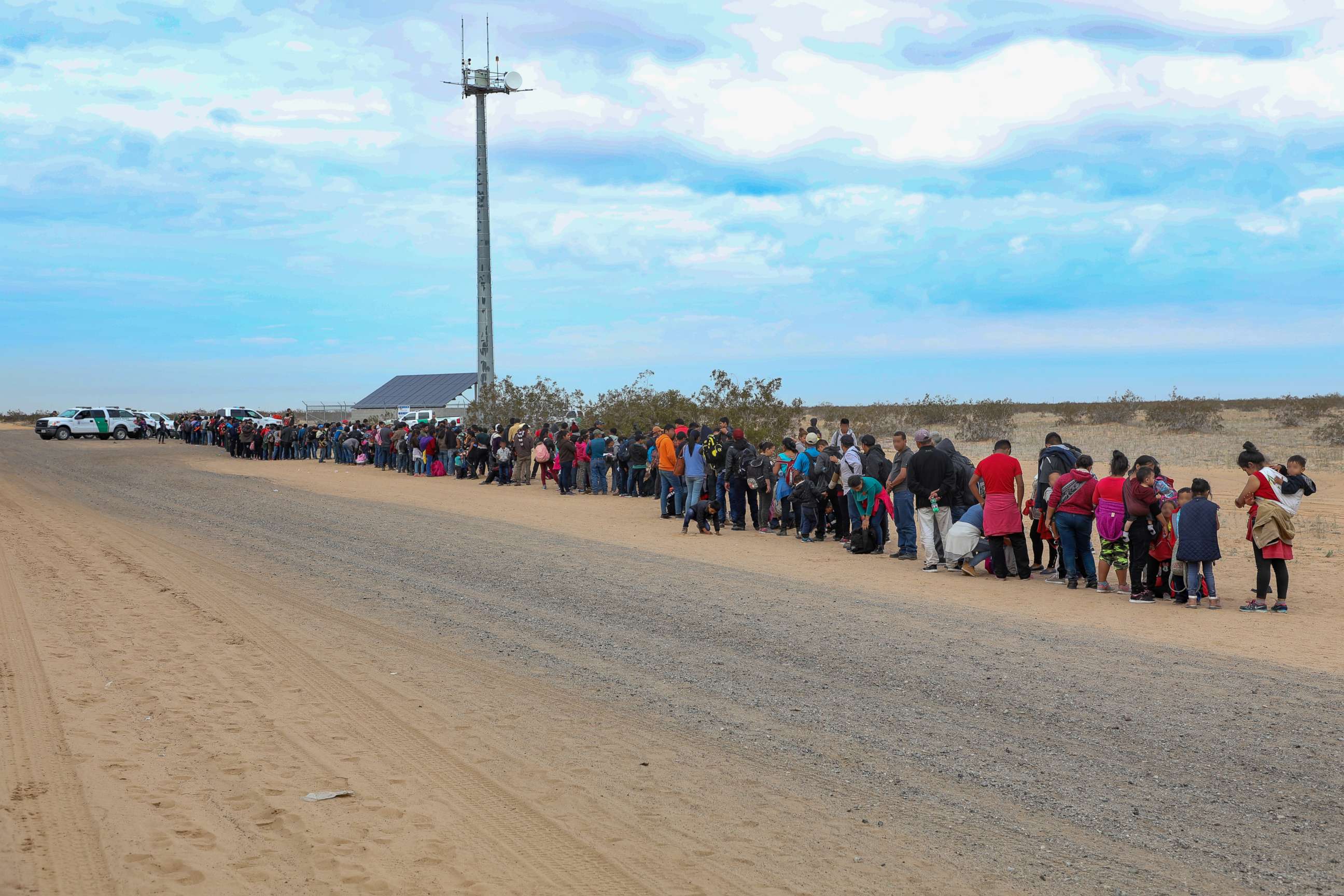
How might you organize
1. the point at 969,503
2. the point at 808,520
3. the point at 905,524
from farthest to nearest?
the point at 808,520 < the point at 905,524 < the point at 969,503

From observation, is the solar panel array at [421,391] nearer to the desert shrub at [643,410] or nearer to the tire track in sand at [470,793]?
the desert shrub at [643,410]

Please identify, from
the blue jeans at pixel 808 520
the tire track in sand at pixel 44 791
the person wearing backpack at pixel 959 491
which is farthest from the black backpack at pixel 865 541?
the tire track in sand at pixel 44 791

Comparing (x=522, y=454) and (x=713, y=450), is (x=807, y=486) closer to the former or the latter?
(x=713, y=450)

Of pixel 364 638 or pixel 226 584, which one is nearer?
pixel 364 638

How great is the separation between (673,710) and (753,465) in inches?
426

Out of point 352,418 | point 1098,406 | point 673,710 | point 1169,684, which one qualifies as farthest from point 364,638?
point 352,418

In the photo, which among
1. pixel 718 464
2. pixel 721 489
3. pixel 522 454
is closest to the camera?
pixel 718 464

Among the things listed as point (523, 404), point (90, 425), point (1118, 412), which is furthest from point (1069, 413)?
point (90, 425)

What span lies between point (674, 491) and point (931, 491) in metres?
6.69

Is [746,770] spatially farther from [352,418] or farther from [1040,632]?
[352,418]

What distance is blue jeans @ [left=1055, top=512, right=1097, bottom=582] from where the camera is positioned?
482 inches

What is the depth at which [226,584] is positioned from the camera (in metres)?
12.1

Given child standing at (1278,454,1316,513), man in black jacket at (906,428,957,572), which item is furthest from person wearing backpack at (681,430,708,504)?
child standing at (1278,454,1316,513)

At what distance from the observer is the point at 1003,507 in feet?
42.5
